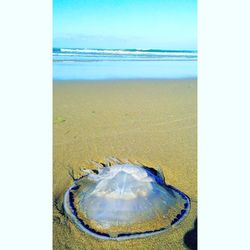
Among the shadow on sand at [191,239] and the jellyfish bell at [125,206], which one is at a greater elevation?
the jellyfish bell at [125,206]

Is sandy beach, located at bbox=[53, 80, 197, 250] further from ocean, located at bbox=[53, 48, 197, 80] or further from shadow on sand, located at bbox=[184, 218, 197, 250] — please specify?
ocean, located at bbox=[53, 48, 197, 80]

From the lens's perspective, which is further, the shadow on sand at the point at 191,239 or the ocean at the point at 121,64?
the ocean at the point at 121,64

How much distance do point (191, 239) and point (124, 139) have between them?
135cm

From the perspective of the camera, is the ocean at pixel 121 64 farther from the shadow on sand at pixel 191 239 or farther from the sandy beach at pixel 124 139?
the shadow on sand at pixel 191 239

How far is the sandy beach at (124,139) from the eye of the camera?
1.84 metres

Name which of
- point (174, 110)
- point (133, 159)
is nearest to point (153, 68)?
point (174, 110)

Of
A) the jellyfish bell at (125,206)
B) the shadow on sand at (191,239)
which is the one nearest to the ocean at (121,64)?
the jellyfish bell at (125,206)

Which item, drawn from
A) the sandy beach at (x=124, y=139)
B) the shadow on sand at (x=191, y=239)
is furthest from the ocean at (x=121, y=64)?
the shadow on sand at (x=191, y=239)

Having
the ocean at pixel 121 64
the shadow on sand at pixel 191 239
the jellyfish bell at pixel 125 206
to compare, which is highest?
the ocean at pixel 121 64

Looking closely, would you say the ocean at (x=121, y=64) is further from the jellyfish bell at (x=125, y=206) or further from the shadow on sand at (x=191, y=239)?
the shadow on sand at (x=191, y=239)

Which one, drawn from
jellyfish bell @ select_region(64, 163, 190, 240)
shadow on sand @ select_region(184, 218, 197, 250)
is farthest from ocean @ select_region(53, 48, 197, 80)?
shadow on sand @ select_region(184, 218, 197, 250)

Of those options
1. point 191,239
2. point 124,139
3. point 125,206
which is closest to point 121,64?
point 124,139

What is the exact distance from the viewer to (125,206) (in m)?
1.87
